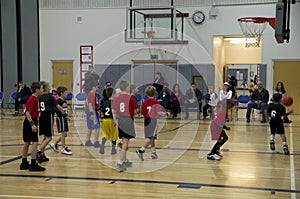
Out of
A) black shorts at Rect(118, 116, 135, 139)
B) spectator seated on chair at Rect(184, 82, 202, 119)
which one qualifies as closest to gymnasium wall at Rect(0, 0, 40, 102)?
black shorts at Rect(118, 116, 135, 139)

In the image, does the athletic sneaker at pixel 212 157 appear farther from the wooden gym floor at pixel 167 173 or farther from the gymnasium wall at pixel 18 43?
the gymnasium wall at pixel 18 43

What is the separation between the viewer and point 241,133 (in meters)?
11.5

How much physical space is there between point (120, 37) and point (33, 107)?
12.6m

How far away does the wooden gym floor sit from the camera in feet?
18.2

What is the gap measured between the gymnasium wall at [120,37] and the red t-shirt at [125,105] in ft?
37.8

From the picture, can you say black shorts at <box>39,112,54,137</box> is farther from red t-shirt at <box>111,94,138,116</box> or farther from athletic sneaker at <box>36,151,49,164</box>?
red t-shirt at <box>111,94,138,116</box>

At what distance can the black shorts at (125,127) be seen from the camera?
686 centimetres

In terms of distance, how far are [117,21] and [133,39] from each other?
3.39 metres

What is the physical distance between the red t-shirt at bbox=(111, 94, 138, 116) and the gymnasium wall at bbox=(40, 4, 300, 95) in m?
11.5

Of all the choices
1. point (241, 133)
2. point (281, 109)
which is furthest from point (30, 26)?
point (241, 133)

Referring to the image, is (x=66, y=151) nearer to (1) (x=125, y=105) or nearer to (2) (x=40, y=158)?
(2) (x=40, y=158)

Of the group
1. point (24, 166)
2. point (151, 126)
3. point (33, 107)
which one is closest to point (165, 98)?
point (151, 126)

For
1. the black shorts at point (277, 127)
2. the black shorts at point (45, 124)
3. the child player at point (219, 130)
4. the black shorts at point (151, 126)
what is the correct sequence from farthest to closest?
the black shorts at point (277, 127) < the child player at point (219, 130) < the black shorts at point (151, 126) < the black shorts at point (45, 124)

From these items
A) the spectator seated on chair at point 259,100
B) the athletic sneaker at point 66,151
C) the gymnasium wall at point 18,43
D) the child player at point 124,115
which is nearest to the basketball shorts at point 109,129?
the child player at point 124,115
